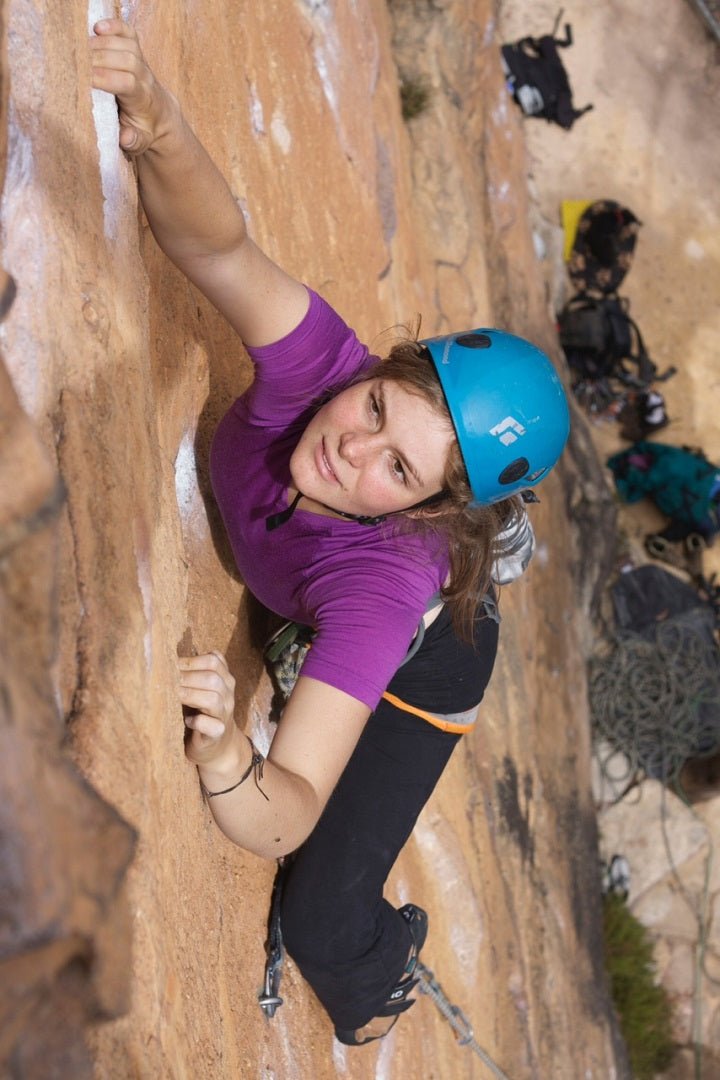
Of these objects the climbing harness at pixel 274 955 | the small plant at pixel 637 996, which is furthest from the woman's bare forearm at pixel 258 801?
the small plant at pixel 637 996

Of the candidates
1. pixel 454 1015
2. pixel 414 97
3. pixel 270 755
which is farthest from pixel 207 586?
pixel 414 97

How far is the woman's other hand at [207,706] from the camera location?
1551 mm

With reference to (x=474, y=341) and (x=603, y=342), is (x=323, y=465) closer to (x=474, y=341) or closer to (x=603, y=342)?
(x=474, y=341)

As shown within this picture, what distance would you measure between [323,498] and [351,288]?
1578 millimetres

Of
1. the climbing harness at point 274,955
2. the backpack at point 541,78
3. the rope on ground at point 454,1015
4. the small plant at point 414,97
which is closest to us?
the climbing harness at point 274,955

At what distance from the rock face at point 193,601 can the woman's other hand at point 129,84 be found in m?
0.03

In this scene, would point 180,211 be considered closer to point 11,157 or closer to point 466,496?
point 11,157

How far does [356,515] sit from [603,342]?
5.29 meters

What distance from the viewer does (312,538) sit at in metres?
2.04

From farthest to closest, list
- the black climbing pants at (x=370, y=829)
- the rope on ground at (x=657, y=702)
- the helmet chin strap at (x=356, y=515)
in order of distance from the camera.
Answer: the rope on ground at (x=657, y=702), the black climbing pants at (x=370, y=829), the helmet chin strap at (x=356, y=515)

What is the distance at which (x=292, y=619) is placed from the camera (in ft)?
7.18

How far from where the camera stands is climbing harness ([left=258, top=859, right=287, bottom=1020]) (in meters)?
2.19

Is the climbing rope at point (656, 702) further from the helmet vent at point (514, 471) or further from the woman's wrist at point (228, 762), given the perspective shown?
the woman's wrist at point (228, 762)

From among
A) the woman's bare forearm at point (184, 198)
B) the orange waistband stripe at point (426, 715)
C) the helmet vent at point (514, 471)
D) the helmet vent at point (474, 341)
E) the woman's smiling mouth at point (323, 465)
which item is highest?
the woman's bare forearm at point (184, 198)
